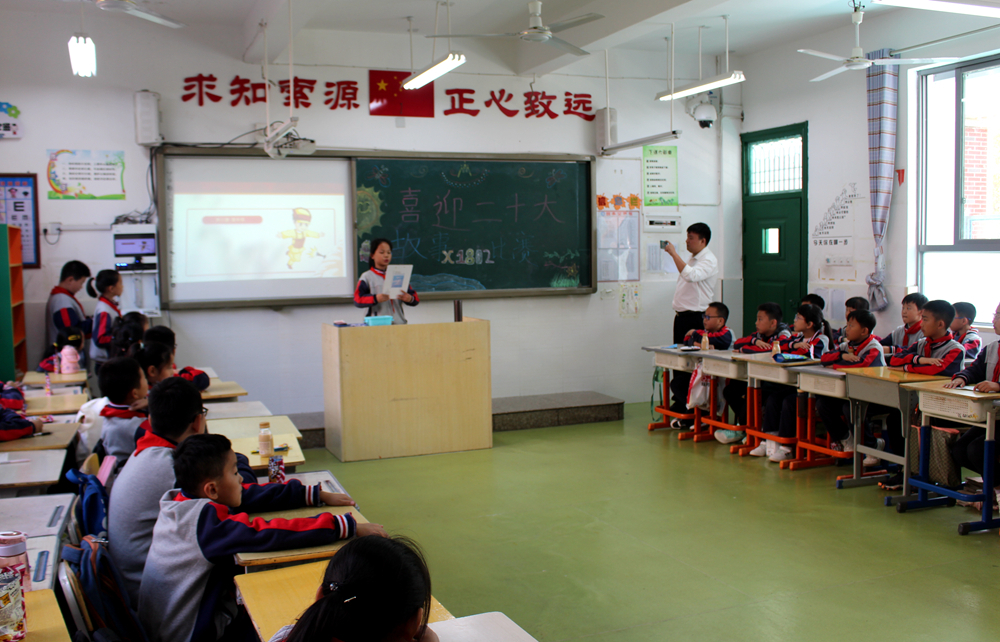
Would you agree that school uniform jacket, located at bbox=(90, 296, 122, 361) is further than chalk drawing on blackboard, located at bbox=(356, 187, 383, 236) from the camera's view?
No

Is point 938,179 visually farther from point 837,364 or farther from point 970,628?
point 970,628

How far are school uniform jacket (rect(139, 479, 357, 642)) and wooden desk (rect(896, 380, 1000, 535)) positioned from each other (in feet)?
10.8

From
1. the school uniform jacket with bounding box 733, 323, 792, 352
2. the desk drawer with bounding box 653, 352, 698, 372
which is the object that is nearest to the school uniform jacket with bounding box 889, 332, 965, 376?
the school uniform jacket with bounding box 733, 323, 792, 352

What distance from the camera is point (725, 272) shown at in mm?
8344

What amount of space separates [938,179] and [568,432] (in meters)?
3.70

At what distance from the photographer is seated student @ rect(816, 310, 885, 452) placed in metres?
5.18

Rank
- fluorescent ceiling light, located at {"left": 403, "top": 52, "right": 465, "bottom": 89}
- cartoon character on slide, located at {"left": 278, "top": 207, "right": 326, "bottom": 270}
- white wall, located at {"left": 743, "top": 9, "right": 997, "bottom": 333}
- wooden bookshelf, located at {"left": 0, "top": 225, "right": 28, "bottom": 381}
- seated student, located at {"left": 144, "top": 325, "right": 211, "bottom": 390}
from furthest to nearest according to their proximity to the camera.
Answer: cartoon character on slide, located at {"left": 278, "top": 207, "right": 326, "bottom": 270}, white wall, located at {"left": 743, "top": 9, "right": 997, "bottom": 333}, wooden bookshelf, located at {"left": 0, "top": 225, "right": 28, "bottom": 381}, fluorescent ceiling light, located at {"left": 403, "top": 52, "right": 465, "bottom": 89}, seated student, located at {"left": 144, "top": 325, "right": 211, "bottom": 390}

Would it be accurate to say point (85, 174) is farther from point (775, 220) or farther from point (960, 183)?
point (960, 183)

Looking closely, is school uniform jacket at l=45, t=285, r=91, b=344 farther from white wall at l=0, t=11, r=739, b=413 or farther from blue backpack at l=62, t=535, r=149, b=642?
blue backpack at l=62, t=535, r=149, b=642

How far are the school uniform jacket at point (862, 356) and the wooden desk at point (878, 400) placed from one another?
18cm

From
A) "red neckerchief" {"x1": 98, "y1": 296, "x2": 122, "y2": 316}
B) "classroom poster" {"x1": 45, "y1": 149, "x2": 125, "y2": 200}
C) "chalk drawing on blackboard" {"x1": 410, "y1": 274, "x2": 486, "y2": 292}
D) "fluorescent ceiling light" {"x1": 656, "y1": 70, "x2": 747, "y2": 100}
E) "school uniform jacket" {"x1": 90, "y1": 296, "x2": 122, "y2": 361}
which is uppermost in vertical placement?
"fluorescent ceiling light" {"x1": 656, "y1": 70, "x2": 747, "y2": 100}

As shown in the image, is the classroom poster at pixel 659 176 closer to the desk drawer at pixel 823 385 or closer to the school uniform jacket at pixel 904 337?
the school uniform jacket at pixel 904 337

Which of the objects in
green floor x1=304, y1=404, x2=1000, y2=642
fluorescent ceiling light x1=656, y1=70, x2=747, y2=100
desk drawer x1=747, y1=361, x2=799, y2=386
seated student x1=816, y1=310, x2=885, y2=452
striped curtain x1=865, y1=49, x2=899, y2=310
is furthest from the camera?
striped curtain x1=865, y1=49, x2=899, y2=310

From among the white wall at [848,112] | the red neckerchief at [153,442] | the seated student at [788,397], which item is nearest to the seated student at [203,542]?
the red neckerchief at [153,442]
